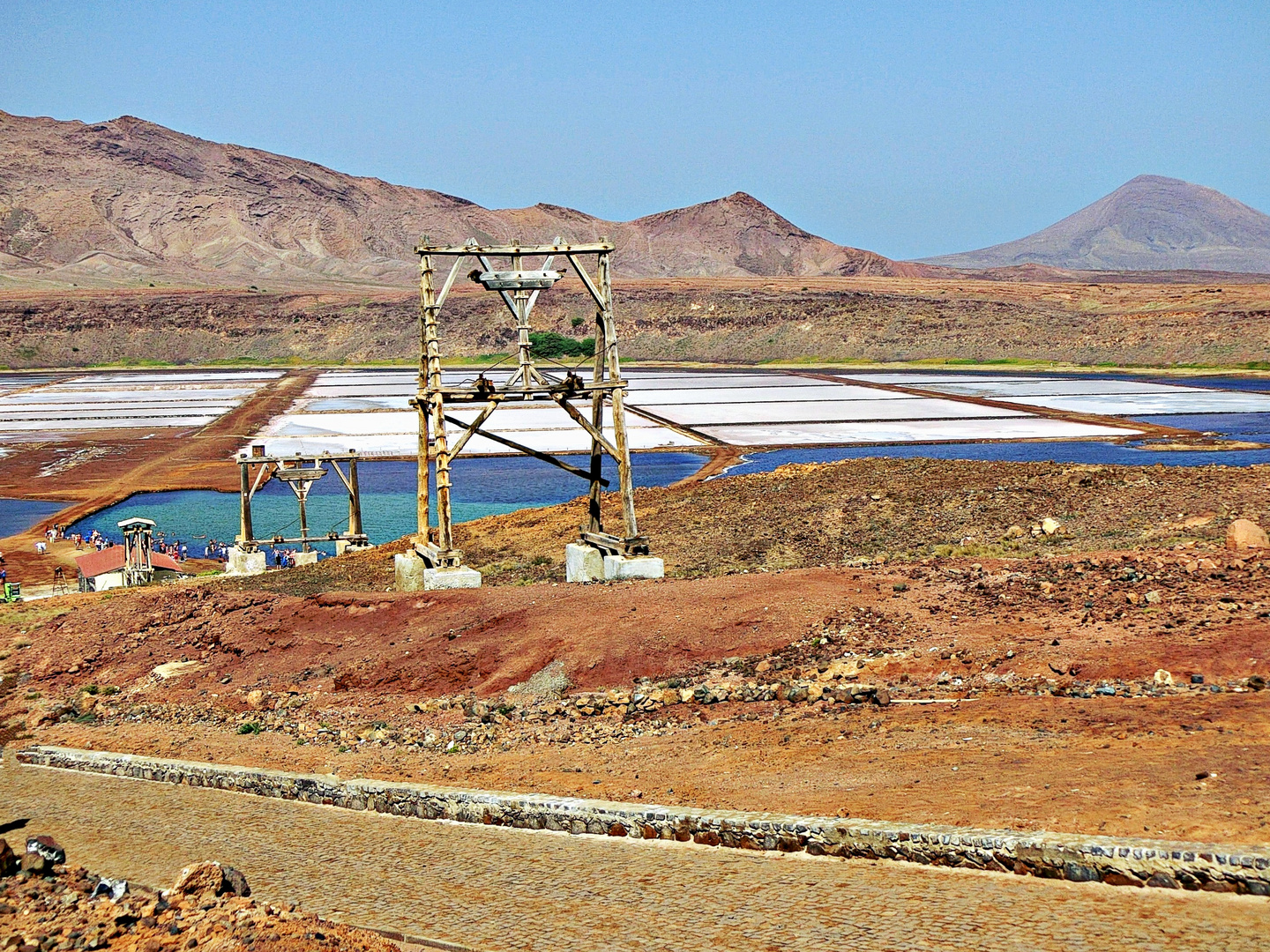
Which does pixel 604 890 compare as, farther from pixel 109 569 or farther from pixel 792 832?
pixel 109 569

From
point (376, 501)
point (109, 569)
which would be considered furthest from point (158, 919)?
point (376, 501)

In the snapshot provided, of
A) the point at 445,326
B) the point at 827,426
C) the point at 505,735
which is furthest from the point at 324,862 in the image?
the point at 445,326

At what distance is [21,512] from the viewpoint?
48.6 m

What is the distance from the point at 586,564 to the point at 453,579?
2070mm

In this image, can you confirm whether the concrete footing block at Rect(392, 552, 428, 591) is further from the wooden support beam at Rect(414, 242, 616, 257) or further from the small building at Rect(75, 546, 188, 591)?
the small building at Rect(75, 546, 188, 591)

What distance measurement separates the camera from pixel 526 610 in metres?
16.5

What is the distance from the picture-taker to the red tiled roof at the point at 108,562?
32.4 metres

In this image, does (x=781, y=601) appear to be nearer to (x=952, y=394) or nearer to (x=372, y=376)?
(x=952, y=394)

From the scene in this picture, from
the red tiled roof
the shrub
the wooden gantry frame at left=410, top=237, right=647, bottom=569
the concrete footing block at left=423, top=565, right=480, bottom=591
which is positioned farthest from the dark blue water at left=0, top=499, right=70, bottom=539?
the shrub

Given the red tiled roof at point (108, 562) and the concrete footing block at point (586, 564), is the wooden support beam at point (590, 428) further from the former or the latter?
the red tiled roof at point (108, 562)

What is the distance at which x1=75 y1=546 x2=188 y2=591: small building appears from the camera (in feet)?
105

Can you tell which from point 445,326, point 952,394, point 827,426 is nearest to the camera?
point 827,426

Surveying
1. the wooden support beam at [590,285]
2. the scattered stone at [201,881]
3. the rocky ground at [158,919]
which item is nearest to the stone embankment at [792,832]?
the rocky ground at [158,919]

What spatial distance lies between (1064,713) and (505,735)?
5.49m
